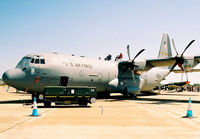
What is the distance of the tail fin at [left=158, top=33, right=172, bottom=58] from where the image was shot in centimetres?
3584

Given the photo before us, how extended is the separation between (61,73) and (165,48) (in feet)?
68.9

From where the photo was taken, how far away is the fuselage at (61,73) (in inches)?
756

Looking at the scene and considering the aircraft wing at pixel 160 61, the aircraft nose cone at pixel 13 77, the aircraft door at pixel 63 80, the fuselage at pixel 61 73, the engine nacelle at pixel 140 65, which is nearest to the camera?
the aircraft nose cone at pixel 13 77

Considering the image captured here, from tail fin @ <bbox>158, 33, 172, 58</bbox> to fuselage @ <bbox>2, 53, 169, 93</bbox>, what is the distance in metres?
9.65

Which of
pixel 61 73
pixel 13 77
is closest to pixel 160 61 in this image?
pixel 61 73

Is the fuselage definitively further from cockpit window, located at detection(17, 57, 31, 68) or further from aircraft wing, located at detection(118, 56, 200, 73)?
aircraft wing, located at detection(118, 56, 200, 73)

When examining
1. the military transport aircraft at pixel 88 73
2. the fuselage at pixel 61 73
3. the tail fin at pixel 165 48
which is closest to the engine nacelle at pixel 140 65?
the military transport aircraft at pixel 88 73

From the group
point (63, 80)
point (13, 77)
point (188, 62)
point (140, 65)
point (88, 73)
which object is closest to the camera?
point (13, 77)

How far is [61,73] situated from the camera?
69.8ft

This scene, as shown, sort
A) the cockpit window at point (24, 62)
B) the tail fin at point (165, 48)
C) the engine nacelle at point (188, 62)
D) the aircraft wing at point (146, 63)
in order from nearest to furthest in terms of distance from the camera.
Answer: the cockpit window at point (24, 62) < the engine nacelle at point (188, 62) < the aircraft wing at point (146, 63) < the tail fin at point (165, 48)

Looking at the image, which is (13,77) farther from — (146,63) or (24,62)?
(146,63)

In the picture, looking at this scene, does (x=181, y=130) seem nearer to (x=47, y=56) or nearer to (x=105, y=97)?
(x=47, y=56)

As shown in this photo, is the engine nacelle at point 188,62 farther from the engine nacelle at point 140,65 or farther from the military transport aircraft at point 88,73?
the engine nacelle at point 140,65

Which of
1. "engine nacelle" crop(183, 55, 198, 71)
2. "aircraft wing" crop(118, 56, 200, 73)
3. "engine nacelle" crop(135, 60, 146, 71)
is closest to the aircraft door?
"aircraft wing" crop(118, 56, 200, 73)
